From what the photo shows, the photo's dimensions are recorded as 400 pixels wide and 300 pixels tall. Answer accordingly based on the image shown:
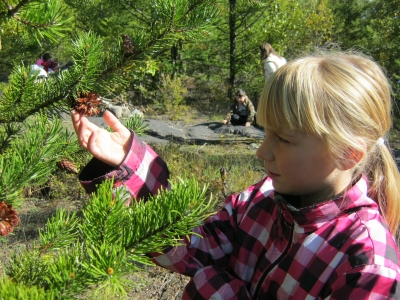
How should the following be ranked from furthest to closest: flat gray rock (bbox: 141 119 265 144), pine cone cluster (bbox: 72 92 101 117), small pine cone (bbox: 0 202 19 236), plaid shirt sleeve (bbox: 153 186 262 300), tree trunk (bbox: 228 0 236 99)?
1. tree trunk (bbox: 228 0 236 99)
2. flat gray rock (bbox: 141 119 265 144)
3. plaid shirt sleeve (bbox: 153 186 262 300)
4. pine cone cluster (bbox: 72 92 101 117)
5. small pine cone (bbox: 0 202 19 236)

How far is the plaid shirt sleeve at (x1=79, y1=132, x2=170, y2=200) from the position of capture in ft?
3.37

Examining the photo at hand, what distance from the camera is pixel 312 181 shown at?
1.13 metres

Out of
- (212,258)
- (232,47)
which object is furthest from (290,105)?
(232,47)

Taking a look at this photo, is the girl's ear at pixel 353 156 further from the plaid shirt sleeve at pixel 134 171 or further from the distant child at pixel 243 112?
the distant child at pixel 243 112

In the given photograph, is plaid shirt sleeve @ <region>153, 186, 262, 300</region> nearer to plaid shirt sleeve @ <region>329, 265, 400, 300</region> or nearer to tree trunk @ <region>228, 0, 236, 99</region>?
plaid shirt sleeve @ <region>329, 265, 400, 300</region>

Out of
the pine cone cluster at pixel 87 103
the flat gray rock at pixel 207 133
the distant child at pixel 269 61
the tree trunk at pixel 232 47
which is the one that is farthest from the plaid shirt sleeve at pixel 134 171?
the tree trunk at pixel 232 47

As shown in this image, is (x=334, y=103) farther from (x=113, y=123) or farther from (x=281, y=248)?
(x=113, y=123)

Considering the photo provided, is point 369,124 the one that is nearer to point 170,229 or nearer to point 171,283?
point 170,229

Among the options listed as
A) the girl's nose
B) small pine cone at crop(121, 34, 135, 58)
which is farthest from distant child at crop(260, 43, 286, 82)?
small pine cone at crop(121, 34, 135, 58)

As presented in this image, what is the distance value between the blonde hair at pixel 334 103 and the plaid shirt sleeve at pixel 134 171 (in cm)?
34

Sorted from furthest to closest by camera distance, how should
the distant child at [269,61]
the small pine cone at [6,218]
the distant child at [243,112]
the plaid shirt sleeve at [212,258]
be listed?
the distant child at [243,112]
the distant child at [269,61]
the plaid shirt sleeve at [212,258]
the small pine cone at [6,218]

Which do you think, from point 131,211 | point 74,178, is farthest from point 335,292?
point 74,178

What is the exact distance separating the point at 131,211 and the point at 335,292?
1.92 feet

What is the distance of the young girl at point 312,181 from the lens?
3.39 feet
